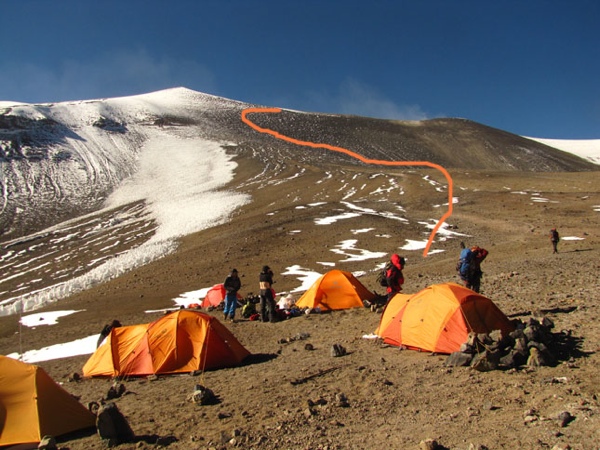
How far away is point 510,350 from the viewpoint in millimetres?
8734

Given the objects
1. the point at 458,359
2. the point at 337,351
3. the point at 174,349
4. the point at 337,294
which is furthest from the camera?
the point at 337,294

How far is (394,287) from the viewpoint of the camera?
14430 millimetres

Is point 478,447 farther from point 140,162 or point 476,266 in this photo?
point 140,162

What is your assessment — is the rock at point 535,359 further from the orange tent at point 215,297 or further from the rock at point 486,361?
the orange tent at point 215,297

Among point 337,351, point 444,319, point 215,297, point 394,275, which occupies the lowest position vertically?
point 215,297

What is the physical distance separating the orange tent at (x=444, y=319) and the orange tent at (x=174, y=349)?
4279 millimetres

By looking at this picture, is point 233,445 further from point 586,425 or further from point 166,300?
point 166,300

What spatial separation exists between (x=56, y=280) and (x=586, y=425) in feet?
107

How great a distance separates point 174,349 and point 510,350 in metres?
7.64

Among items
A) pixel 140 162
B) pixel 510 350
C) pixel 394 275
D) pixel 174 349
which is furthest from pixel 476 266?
pixel 140 162

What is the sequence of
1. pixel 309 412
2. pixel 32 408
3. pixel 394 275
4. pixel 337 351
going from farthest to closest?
pixel 394 275
pixel 337 351
pixel 32 408
pixel 309 412

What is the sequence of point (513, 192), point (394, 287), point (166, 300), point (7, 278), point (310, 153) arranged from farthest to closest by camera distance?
point (310, 153)
point (513, 192)
point (7, 278)
point (166, 300)
point (394, 287)

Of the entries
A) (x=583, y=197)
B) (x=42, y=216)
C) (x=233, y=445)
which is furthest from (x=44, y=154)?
(x=233, y=445)

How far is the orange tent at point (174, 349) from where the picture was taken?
37.3ft
